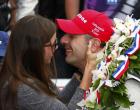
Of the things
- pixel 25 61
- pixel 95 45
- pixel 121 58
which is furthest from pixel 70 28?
pixel 121 58

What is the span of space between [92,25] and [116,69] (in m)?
0.83

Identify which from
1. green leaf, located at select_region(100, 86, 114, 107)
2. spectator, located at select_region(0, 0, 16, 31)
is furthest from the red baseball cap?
spectator, located at select_region(0, 0, 16, 31)

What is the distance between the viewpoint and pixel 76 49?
3.97 metres

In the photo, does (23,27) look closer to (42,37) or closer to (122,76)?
(42,37)

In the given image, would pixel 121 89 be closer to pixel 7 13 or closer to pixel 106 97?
pixel 106 97

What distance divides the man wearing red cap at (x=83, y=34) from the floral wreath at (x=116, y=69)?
449 millimetres

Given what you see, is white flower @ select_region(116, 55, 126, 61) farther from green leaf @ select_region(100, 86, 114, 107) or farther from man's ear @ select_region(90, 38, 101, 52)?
man's ear @ select_region(90, 38, 101, 52)

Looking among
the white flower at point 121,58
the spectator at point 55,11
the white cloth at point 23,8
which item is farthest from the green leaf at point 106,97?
the white cloth at point 23,8

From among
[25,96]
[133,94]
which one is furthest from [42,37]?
[133,94]


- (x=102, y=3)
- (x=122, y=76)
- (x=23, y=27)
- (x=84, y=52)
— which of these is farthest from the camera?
(x=102, y=3)

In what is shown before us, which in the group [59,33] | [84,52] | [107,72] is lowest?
[59,33]

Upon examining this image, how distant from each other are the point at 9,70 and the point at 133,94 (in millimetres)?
750

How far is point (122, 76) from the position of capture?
3148mm

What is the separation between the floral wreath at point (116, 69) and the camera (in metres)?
3.16
